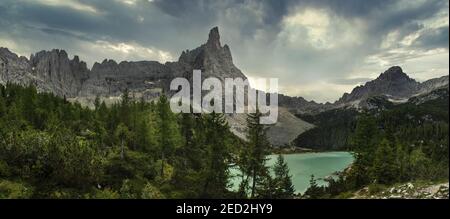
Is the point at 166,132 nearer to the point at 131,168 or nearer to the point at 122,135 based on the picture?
the point at 122,135

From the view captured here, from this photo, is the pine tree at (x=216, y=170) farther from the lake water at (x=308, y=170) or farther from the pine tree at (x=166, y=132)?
the pine tree at (x=166, y=132)

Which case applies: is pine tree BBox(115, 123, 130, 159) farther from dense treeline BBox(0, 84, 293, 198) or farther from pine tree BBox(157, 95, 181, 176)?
pine tree BBox(157, 95, 181, 176)

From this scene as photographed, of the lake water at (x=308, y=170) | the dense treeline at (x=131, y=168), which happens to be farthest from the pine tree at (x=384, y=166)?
the dense treeline at (x=131, y=168)

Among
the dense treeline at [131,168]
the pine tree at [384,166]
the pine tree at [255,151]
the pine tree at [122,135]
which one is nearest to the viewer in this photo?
the dense treeline at [131,168]

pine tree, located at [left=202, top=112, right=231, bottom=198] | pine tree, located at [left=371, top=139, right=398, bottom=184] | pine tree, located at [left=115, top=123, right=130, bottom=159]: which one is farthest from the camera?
pine tree, located at [left=115, top=123, right=130, bottom=159]

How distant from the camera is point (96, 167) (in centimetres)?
3400

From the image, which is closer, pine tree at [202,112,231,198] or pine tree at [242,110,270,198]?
pine tree at [242,110,270,198]

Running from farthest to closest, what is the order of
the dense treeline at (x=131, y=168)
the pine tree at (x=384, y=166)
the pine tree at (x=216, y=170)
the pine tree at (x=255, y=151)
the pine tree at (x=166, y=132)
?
the pine tree at (x=166, y=132)
the pine tree at (x=384, y=166)
the pine tree at (x=216, y=170)
the pine tree at (x=255, y=151)
the dense treeline at (x=131, y=168)

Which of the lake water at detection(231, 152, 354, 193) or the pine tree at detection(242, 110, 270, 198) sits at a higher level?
the pine tree at detection(242, 110, 270, 198)

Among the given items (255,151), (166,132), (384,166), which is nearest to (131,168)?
(166,132)

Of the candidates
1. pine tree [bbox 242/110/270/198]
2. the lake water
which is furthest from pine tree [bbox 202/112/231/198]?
the lake water

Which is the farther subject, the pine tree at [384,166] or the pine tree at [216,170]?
the pine tree at [384,166]

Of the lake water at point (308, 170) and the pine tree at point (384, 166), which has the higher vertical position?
the pine tree at point (384, 166)

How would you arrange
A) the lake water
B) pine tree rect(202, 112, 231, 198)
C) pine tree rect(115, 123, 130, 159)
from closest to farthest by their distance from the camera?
pine tree rect(202, 112, 231, 198) < pine tree rect(115, 123, 130, 159) < the lake water
